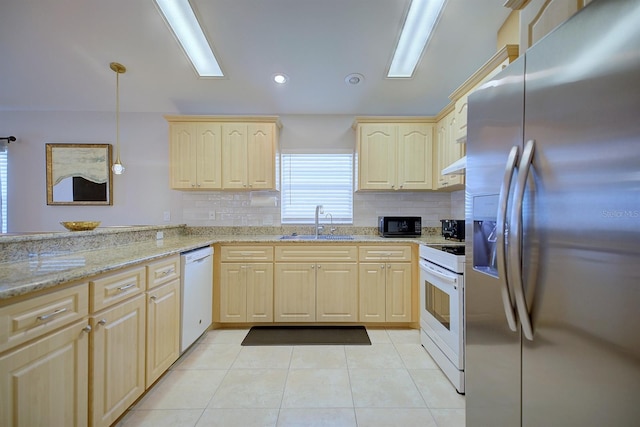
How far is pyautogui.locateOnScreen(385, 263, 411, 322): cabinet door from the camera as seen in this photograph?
253cm

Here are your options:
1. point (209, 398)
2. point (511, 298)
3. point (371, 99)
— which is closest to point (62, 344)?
point (209, 398)

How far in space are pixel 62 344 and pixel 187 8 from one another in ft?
7.88

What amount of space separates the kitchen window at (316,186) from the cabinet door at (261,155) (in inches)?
14.5

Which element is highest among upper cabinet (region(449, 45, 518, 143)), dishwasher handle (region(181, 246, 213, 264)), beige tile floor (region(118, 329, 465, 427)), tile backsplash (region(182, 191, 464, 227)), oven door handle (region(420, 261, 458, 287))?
upper cabinet (region(449, 45, 518, 143))

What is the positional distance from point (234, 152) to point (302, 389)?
2.35 m

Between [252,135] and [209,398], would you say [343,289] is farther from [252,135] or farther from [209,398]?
[252,135]

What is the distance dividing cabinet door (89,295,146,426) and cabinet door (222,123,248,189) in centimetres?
160

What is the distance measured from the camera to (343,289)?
8.35 feet

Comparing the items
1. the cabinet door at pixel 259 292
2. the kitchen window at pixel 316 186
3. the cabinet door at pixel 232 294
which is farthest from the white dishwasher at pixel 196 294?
the kitchen window at pixel 316 186

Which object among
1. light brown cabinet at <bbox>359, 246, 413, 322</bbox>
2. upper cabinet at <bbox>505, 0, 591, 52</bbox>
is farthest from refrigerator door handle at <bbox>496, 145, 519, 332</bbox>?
light brown cabinet at <bbox>359, 246, 413, 322</bbox>

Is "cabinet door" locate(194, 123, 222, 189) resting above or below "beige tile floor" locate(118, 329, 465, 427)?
above

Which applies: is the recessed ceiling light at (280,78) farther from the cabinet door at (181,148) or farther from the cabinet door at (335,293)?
the cabinet door at (335,293)

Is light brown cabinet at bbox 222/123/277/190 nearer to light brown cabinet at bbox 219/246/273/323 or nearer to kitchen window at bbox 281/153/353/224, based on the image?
kitchen window at bbox 281/153/353/224

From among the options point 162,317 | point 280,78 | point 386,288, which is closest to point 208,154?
point 280,78
